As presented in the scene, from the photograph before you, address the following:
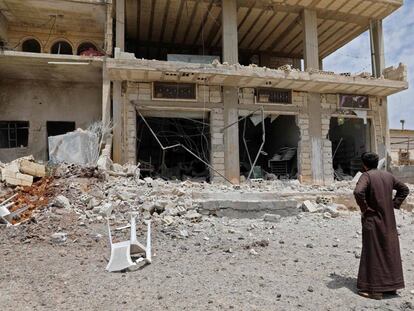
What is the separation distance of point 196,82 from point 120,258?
29.4 feet

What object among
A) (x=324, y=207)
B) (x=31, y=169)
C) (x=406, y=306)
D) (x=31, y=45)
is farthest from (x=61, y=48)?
(x=406, y=306)

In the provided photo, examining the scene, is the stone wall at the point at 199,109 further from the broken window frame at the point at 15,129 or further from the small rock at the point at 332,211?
the small rock at the point at 332,211

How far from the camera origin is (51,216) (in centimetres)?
719

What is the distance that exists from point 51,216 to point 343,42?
1542 centimetres

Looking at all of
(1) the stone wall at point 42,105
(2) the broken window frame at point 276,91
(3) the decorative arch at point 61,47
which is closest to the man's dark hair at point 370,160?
(2) the broken window frame at point 276,91

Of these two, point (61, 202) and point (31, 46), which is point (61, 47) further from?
point (61, 202)

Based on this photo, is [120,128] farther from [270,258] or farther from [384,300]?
[384,300]

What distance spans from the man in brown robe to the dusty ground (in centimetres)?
19


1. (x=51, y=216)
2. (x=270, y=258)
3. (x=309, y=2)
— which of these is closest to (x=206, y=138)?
(x=309, y=2)

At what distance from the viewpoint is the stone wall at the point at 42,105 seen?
47.2 ft

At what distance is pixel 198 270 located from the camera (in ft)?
16.9

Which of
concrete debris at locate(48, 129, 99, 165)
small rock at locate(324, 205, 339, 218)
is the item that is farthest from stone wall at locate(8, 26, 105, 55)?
small rock at locate(324, 205, 339, 218)

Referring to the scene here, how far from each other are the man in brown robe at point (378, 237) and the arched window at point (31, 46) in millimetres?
13266

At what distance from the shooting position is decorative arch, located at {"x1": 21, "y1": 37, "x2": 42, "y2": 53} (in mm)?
14329
